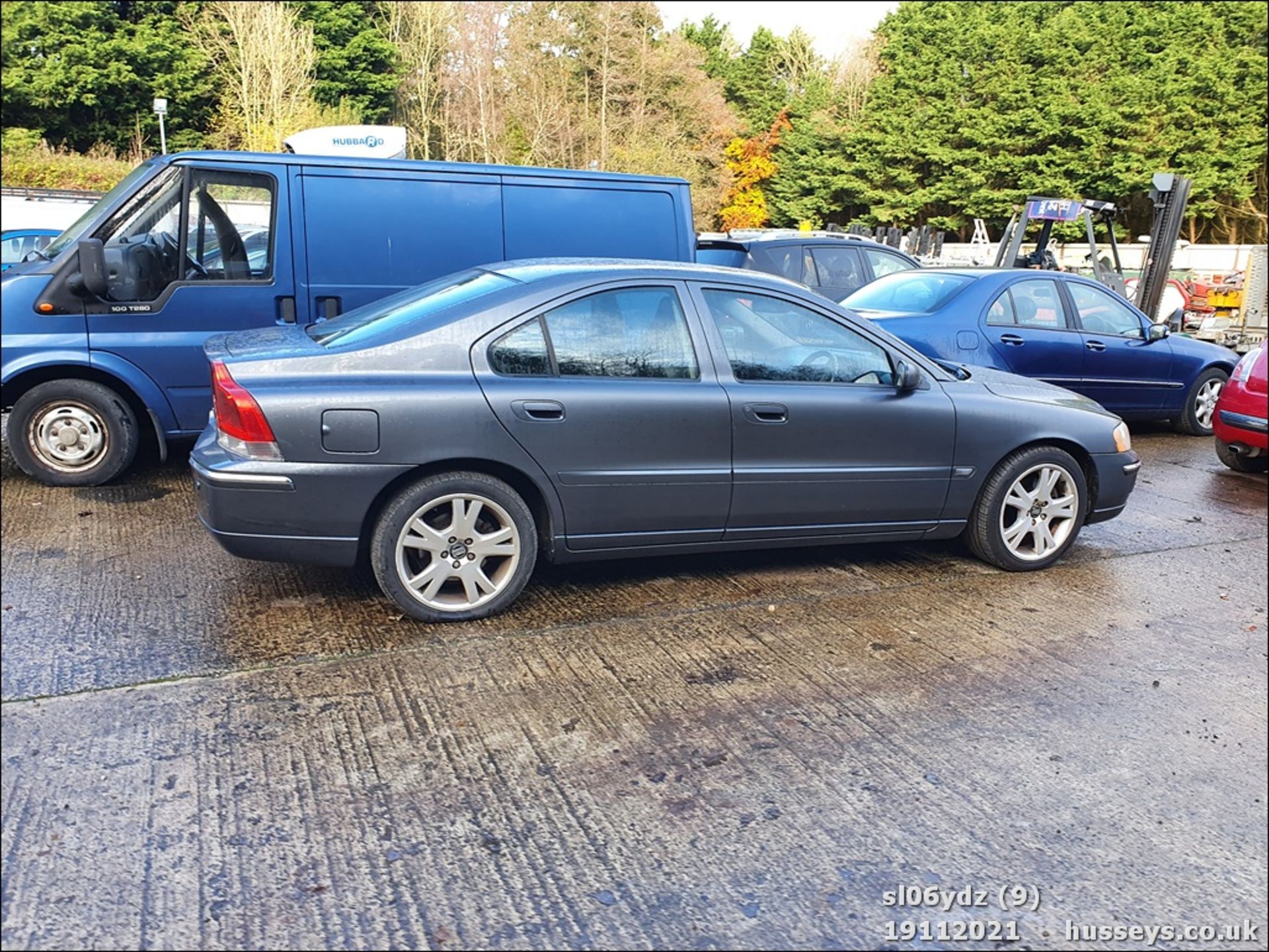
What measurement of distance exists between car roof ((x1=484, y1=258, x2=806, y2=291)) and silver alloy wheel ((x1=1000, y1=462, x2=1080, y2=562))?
5.25 ft

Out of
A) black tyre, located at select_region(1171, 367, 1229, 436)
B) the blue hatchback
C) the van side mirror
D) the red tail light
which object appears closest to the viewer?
the red tail light

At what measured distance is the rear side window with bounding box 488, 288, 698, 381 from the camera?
4.18 metres

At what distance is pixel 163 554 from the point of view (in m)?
4.79

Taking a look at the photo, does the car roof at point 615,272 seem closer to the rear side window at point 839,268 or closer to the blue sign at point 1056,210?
the rear side window at point 839,268

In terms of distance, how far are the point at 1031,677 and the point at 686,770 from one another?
1.61 metres

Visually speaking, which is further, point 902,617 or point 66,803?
point 902,617

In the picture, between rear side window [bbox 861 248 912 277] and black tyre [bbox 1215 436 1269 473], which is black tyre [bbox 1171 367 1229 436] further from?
→ rear side window [bbox 861 248 912 277]

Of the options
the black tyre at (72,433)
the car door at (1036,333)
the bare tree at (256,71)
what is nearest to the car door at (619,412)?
the black tyre at (72,433)

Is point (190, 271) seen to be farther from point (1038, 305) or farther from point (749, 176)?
point (749, 176)

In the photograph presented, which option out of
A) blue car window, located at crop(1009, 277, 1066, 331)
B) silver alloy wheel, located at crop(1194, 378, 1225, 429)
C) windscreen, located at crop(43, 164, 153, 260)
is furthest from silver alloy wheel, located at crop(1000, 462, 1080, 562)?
windscreen, located at crop(43, 164, 153, 260)

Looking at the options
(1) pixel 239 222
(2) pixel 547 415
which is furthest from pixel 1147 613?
(1) pixel 239 222

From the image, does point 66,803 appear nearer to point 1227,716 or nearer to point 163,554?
point 163,554

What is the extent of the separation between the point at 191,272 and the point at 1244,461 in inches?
308

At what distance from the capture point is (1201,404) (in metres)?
9.44
